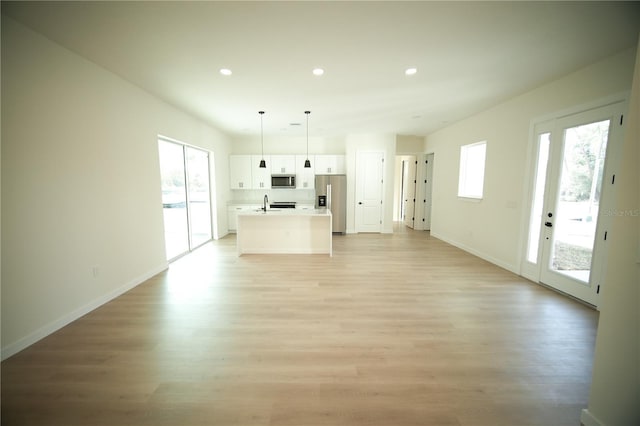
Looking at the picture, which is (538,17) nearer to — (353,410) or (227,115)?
→ (353,410)

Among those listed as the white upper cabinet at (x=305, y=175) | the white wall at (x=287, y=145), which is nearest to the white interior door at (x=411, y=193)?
the white wall at (x=287, y=145)

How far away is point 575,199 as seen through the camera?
3211 millimetres

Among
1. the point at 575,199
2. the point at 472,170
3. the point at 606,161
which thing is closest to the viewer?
the point at 606,161

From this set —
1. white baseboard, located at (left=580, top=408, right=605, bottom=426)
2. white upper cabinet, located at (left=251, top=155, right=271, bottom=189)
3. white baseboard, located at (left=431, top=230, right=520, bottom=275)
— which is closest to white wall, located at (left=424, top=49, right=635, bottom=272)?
white baseboard, located at (left=431, top=230, right=520, bottom=275)

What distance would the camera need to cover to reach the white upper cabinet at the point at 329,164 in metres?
7.29

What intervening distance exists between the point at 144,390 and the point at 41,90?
2.96 metres

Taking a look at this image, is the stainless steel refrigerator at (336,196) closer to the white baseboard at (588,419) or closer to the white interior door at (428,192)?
the white interior door at (428,192)

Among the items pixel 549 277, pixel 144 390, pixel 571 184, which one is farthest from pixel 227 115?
pixel 549 277

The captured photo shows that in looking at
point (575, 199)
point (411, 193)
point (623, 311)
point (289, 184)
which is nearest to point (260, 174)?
point (289, 184)

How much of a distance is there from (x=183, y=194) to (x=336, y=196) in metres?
3.95

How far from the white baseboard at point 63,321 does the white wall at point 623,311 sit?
4413 mm

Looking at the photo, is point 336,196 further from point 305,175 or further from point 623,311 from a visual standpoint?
point 623,311

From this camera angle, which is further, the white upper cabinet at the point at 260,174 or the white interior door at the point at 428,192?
the white interior door at the point at 428,192

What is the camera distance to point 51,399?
1693mm
